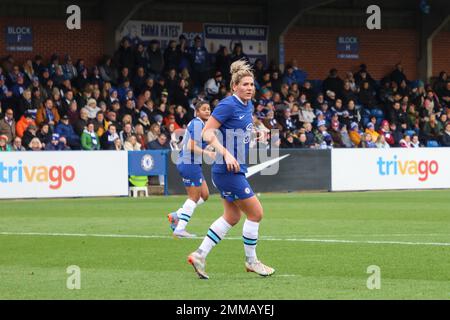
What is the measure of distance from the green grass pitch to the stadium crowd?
5.46m

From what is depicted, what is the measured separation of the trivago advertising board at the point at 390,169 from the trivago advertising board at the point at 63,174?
268 inches

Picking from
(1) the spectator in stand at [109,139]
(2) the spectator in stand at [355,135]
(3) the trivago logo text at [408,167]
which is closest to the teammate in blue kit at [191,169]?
(1) the spectator in stand at [109,139]

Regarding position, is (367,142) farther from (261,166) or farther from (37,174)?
(37,174)

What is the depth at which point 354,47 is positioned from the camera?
43.9m

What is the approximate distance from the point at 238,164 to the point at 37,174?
16874mm

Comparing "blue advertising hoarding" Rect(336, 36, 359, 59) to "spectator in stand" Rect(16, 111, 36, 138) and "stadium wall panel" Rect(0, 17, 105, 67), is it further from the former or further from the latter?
"spectator in stand" Rect(16, 111, 36, 138)

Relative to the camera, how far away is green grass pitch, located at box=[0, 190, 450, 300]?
10.5 m

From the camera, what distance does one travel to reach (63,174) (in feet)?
91.5

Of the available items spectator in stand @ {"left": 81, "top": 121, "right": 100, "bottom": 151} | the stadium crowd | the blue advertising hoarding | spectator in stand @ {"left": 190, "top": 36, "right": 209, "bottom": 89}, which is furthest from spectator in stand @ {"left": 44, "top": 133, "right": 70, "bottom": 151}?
the blue advertising hoarding

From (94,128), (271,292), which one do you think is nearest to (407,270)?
(271,292)

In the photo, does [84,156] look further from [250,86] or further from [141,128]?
[250,86]

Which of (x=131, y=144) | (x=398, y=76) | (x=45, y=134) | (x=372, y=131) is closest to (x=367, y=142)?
(x=372, y=131)

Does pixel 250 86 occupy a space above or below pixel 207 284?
above

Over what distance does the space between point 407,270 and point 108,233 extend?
6.79 m
